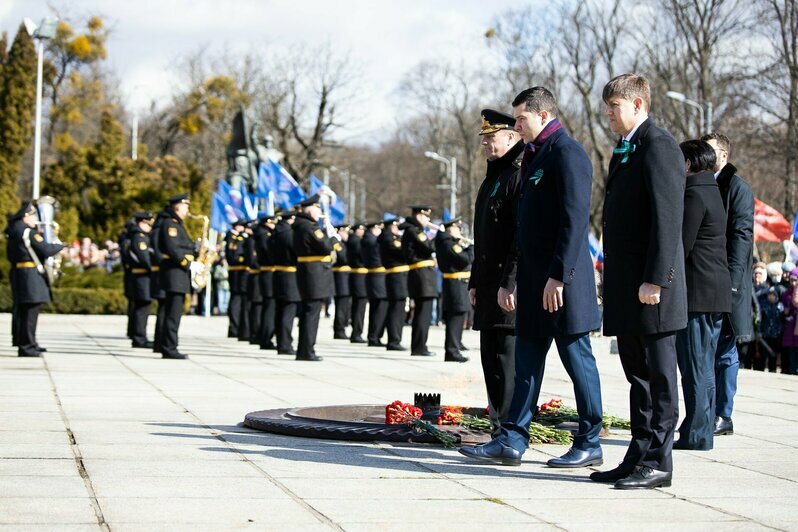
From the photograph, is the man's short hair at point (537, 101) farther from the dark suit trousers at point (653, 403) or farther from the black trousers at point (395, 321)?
the black trousers at point (395, 321)

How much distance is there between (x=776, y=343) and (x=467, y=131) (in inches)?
1833

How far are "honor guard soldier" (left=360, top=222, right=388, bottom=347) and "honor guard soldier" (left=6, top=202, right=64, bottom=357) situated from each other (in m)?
6.13

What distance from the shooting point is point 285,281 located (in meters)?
18.2

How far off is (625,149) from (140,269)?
14.2m

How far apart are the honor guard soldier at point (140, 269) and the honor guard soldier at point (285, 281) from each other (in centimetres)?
241

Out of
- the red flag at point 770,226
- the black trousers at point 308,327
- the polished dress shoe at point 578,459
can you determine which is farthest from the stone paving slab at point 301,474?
the red flag at point 770,226

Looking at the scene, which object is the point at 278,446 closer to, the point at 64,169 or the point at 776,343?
the point at 776,343

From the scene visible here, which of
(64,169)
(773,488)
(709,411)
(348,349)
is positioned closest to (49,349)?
(348,349)

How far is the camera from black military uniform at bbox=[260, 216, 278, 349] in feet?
65.1

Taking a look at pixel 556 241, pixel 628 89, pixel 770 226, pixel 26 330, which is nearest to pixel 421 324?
pixel 26 330

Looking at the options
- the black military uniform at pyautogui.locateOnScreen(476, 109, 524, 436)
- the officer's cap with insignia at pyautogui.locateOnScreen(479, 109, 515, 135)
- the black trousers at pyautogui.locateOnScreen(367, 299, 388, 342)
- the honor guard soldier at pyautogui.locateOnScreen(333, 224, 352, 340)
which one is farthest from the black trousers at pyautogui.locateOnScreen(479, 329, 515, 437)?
the honor guard soldier at pyautogui.locateOnScreen(333, 224, 352, 340)

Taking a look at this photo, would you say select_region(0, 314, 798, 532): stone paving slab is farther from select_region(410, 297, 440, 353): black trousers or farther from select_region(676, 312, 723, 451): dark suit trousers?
select_region(410, 297, 440, 353): black trousers

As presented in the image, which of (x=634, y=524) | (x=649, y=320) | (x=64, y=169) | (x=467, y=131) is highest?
(x=467, y=131)

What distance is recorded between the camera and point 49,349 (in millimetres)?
18531
